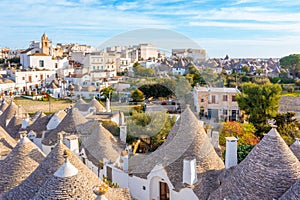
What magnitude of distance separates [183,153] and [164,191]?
133 cm

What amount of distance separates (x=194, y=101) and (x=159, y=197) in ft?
13.2

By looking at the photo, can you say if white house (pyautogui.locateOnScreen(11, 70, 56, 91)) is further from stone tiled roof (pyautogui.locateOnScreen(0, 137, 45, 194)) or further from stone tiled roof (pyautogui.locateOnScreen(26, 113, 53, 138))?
stone tiled roof (pyautogui.locateOnScreen(0, 137, 45, 194))

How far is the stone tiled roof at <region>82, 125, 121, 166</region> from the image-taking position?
1138cm

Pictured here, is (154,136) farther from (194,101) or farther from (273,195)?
(273,195)

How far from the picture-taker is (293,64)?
61.4 metres

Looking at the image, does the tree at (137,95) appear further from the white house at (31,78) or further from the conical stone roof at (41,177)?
the white house at (31,78)

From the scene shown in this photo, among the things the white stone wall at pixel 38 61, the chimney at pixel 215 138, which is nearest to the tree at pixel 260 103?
the chimney at pixel 215 138

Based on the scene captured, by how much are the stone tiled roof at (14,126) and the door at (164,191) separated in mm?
10568

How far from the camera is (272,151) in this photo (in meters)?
6.79

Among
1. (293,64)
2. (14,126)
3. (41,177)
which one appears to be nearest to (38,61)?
(14,126)

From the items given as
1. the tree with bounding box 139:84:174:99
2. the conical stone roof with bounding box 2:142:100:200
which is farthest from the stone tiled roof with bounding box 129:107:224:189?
the conical stone roof with bounding box 2:142:100:200

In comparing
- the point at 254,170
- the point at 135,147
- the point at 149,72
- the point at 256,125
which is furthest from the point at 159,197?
the point at 256,125

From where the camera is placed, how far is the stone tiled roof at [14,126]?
17050 millimetres

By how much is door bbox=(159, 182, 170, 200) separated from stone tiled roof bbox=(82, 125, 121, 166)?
2185 millimetres
